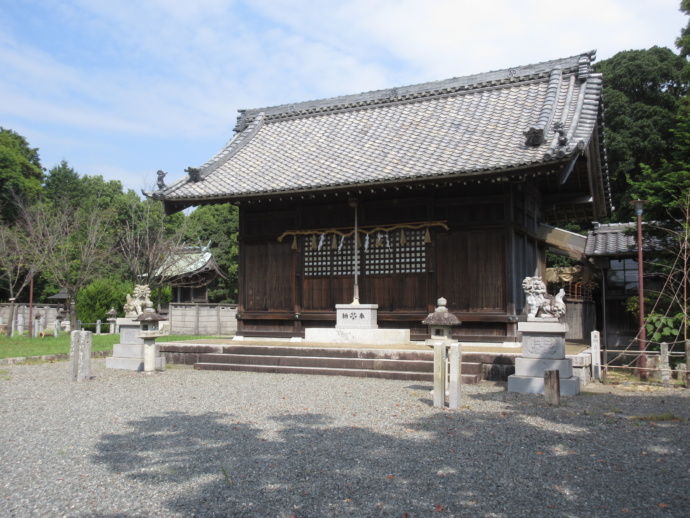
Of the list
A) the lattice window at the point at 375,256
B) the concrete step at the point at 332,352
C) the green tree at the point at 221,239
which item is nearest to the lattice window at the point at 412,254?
the lattice window at the point at 375,256

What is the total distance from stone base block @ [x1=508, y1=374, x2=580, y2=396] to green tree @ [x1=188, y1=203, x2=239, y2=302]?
29.0 m

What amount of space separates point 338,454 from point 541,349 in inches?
203

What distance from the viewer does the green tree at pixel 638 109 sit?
2631 cm

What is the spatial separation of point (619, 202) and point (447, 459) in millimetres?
24150

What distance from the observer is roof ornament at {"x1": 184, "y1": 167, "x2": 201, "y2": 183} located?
16328mm

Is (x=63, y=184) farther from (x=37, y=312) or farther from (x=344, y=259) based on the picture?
(x=344, y=259)

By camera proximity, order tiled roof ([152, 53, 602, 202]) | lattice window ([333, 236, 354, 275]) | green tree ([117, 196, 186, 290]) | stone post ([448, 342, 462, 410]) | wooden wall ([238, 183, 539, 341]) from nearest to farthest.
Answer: stone post ([448, 342, 462, 410]) < tiled roof ([152, 53, 602, 202]) < wooden wall ([238, 183, 539, 341]) < lattice window ([333, 236, 354, 275]) < green tree ([117, 196, 186, 290])

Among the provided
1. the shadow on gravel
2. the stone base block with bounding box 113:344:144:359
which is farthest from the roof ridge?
the shadow on gravel

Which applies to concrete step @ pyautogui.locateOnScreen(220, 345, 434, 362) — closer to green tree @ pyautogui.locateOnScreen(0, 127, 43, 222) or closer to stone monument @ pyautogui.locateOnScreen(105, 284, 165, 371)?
stone monument @ pyautogui.locateOnScreen(105, 284, 165, 371)

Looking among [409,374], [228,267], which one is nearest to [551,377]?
[409,374]

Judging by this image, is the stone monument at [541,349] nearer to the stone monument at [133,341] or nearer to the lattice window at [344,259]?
the lattice window at [344,259]

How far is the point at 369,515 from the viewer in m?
4.14

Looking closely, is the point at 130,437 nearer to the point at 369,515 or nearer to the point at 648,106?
the point at 369,515

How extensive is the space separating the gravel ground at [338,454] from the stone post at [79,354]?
4.38ft
